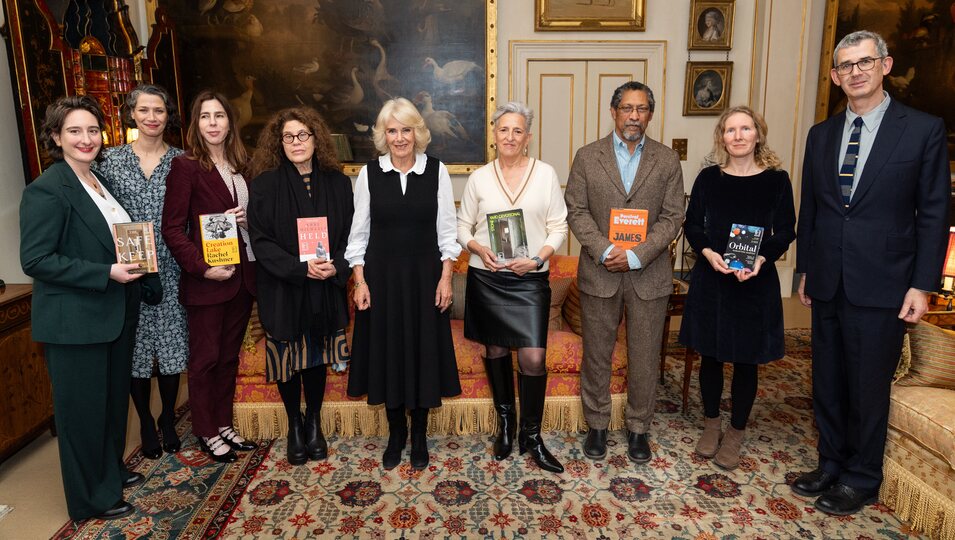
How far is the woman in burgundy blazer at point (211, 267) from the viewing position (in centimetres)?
268

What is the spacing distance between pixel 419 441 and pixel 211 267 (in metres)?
1.36

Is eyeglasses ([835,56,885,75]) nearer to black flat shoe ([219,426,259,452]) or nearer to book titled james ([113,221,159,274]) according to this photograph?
book titled james ([113,221,159,274])

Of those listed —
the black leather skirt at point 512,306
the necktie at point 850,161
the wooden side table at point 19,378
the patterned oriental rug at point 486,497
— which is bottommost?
the patterned oriental rug at point 486,497

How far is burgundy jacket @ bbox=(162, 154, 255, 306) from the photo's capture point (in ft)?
8.75

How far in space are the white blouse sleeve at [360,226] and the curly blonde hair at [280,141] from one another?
7.8 inches

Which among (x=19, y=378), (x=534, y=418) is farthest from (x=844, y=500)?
(x=19, y=378)

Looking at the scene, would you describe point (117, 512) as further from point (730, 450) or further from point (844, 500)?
point (844, 500)

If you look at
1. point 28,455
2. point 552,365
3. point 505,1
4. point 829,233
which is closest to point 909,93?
point 505,1

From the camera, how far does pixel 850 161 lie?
2430mm

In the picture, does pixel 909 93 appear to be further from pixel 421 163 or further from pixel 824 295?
pixel 421 163

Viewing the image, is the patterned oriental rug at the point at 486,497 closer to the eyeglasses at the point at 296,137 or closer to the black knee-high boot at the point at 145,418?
the black knee-high boot at the point at 145,418

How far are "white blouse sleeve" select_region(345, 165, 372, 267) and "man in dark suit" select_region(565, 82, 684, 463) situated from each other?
A: 102 centimetres

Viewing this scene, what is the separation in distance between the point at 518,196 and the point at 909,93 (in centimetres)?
599

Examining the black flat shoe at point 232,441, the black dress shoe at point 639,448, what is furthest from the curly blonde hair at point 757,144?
the black flat shoe at point 232,441
